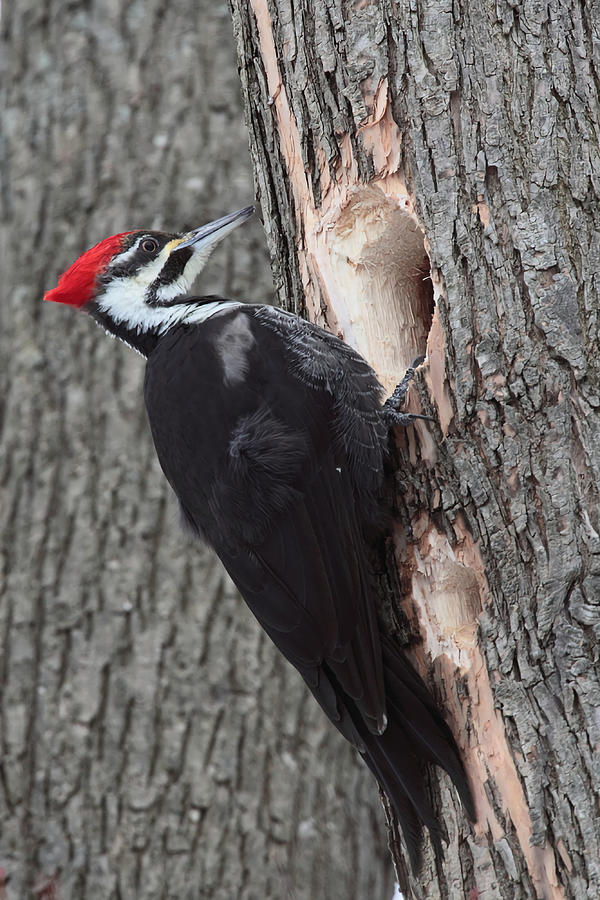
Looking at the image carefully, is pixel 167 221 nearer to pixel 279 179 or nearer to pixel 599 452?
pixel 279 179

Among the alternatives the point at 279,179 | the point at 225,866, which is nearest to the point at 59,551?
the point at 225,866

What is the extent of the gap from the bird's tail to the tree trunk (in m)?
0.04

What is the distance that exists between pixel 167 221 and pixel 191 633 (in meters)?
1.58

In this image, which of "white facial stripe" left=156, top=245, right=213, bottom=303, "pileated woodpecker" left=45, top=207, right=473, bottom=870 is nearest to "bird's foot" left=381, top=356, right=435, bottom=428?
"pileated woodpecker" left=45, top=207, right=473, bottom=870

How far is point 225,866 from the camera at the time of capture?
3432 millimetres

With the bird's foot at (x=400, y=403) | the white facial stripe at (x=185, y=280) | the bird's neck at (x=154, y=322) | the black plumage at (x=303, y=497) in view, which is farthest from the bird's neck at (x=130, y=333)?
the bird's foot at (x=400, y=403)

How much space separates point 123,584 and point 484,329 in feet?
6.34

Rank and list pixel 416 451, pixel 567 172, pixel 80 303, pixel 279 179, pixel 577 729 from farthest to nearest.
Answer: pixel 80 303, pixel 279 179, pixel 416 451, pixel 567 172, pixel 577 729

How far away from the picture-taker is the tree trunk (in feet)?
6.43

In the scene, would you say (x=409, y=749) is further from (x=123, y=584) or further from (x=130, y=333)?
(x=123, y=584)

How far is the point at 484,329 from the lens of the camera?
85.0 inches

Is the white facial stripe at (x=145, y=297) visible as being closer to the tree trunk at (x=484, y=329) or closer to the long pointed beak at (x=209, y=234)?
the long pointed beak at (x=209, y=234)

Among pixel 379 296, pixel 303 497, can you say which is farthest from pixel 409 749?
pixel 379 296

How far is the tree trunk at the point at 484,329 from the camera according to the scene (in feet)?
6.43
